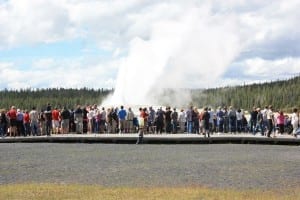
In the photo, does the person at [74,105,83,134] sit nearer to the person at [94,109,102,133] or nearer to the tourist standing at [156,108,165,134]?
the person at [94,109,102,133]

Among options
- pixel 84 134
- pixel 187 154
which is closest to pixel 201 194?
pixel 187 154

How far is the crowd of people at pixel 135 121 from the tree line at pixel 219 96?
248 ft

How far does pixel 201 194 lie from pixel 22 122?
20.4 meters

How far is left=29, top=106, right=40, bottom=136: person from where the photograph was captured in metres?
32.0

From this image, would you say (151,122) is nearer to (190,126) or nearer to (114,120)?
(114,120)

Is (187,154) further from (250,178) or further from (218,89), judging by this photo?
(218,89)

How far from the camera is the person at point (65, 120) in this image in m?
32.5

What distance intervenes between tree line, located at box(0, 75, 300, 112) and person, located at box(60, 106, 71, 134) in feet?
250

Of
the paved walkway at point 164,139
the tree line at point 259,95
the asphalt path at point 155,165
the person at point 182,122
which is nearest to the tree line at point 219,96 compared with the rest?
the tree line at point 259,95

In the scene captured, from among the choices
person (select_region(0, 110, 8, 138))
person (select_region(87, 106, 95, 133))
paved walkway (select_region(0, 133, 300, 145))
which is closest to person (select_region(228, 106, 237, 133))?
paved walkway (select_region(0, 133, 300, 145))

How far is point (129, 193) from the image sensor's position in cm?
1299

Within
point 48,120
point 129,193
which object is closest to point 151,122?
point 48,120

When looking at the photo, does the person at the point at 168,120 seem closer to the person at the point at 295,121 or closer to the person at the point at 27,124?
the person at the point at 295,121

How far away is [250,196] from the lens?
12.5m
